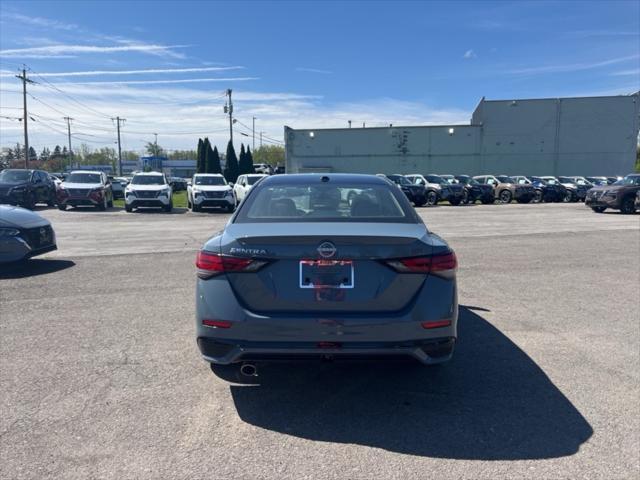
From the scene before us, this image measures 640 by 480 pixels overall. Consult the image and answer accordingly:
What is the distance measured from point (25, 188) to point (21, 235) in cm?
1609

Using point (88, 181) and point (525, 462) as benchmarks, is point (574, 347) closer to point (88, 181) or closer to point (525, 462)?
point (525, 462)

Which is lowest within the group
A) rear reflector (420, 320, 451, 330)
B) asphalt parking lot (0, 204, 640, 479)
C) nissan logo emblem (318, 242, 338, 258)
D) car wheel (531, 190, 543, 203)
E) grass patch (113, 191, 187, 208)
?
grass patch (113, 191, 187, 208)

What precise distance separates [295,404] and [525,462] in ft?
5.17

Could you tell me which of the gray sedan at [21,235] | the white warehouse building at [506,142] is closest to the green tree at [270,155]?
the white warehouse building at [506,142]

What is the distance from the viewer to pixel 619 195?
21906 mm

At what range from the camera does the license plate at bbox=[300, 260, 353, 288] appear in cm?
334

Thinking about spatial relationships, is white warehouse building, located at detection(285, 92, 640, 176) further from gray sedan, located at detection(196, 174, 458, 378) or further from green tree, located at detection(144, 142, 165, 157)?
green tree, located at detection(144, 142, 165, 157)

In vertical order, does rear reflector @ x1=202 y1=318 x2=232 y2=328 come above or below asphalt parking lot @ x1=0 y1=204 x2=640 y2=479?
above

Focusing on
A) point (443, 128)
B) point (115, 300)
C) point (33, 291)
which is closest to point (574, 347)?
point (115, 300)

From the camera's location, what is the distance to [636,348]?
499 cm

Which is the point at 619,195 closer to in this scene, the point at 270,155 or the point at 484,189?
the point at 484,189

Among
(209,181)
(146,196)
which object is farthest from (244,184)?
(146,196)

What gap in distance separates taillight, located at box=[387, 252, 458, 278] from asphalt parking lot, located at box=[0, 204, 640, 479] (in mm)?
694

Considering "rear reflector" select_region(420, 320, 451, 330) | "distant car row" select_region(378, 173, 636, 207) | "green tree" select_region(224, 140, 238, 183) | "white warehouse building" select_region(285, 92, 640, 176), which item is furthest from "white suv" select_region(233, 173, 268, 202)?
"green tree" select_region(224, 140, 238, 183)
